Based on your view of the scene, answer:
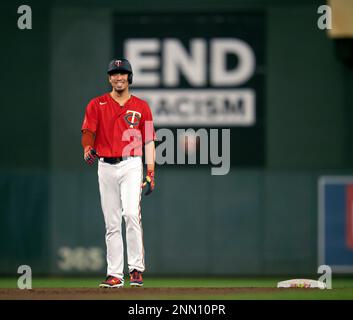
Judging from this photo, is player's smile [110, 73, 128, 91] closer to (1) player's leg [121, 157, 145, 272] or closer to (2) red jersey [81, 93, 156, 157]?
(2) red jersey [81, 93, 156, 157]

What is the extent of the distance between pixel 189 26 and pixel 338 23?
2194 mm

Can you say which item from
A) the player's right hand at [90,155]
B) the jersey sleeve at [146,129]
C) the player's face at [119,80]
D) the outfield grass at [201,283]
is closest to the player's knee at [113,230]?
the player's right hand at [90,155]

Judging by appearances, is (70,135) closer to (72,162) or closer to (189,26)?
(72,162)

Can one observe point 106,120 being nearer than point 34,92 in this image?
Yes

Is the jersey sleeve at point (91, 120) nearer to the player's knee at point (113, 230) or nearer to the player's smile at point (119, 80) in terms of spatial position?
the player's smile at point (119, 80)

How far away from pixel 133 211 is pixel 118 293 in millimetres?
829

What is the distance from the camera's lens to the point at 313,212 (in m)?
14.6

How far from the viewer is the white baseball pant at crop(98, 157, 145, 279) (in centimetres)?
980

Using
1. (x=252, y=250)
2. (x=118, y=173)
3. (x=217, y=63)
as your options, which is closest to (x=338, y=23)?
(x=217, y=63)

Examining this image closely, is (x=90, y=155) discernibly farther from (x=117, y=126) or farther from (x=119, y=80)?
(x=119, y=80)

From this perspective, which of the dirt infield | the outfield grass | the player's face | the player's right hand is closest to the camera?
the dirt infield

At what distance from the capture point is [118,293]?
952 cm

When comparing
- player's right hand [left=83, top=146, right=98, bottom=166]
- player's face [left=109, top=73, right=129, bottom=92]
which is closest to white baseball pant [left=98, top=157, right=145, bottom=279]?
player's right hand [left=83, top=146, right=98, bottom=166]

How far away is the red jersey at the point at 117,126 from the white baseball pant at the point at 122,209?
130mm
